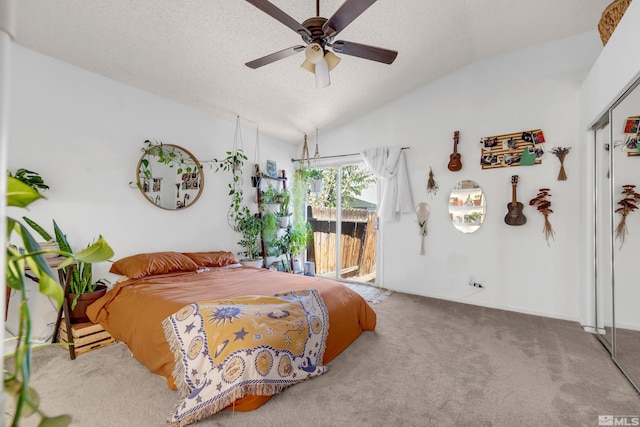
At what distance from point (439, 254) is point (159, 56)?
3.87m

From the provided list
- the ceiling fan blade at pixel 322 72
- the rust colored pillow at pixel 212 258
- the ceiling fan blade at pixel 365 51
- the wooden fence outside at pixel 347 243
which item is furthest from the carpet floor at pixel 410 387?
the ceiling fan blade at pixel 365 51

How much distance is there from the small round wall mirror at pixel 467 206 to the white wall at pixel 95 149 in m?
3.22

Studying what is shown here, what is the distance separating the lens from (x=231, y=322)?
1836mm

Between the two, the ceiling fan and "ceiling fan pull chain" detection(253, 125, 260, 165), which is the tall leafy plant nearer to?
the ceiling fan

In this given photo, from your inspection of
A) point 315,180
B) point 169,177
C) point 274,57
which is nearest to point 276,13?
point 274,57

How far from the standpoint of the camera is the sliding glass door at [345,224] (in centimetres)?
475

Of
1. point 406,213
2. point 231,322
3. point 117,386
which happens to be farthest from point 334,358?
point 406,213

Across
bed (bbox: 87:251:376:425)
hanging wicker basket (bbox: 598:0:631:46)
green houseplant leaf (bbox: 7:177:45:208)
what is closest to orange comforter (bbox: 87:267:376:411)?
bed (bbox: 87:251:376:425)

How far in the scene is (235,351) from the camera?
1.73m

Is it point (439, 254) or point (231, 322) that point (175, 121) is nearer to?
point (231, 322)

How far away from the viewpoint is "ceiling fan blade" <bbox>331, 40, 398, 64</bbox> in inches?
82.4

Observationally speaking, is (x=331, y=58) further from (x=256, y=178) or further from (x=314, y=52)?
(x=256, y=178)

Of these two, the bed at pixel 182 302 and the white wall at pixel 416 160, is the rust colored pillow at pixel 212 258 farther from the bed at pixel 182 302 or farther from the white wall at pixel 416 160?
the white wall at pixel 416 160

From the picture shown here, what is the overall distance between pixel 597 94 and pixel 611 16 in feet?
2.00
